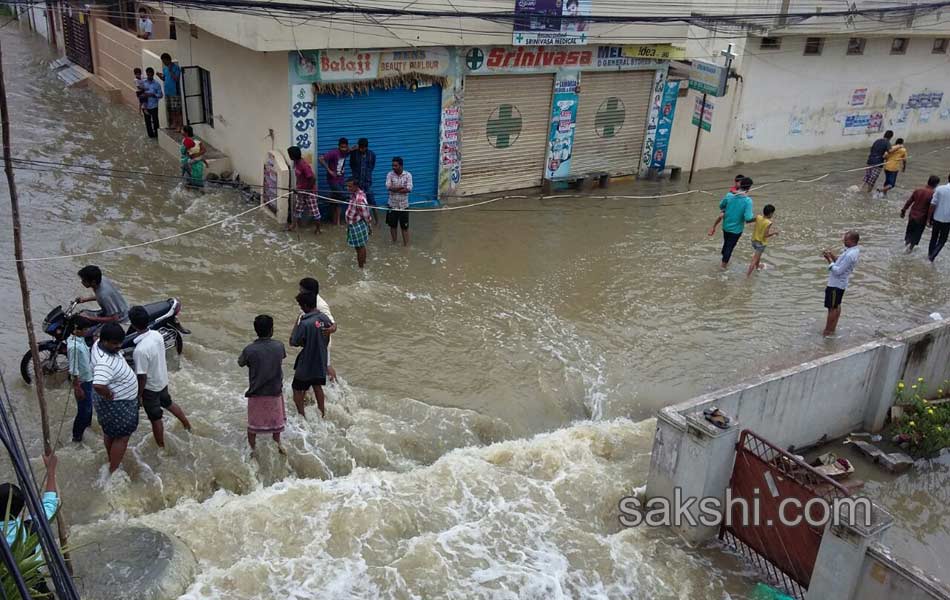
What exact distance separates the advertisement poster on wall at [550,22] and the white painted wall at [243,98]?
412cm

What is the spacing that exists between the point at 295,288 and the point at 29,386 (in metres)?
3.56

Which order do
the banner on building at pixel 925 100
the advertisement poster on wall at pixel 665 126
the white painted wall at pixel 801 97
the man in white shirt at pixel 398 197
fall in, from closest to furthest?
the man in white shirt at pixel 398 197
the advertisement poster on wall at pixel 665 126
the white painted wall at pixel 801 97
the banner on building at pixel 925 100

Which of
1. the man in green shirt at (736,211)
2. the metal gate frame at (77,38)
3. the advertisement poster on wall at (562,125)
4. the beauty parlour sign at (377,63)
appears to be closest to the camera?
the man in green shirt at (736,211)

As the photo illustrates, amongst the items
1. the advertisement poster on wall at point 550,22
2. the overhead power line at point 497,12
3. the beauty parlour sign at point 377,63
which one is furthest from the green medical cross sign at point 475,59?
the overhead power line at point 497,12

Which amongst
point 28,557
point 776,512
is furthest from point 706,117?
point 28,557

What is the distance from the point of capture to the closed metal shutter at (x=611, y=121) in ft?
52.8

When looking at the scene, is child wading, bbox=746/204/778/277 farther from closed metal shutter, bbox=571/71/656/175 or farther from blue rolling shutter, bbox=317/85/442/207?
blue rolling shutter, bbox=317/85/442/207

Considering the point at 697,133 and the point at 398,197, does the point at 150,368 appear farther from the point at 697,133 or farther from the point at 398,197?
the point at 697,133

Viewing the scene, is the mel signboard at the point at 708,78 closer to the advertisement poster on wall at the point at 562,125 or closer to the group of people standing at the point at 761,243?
the advertisement poster on wall at the point at 562,125

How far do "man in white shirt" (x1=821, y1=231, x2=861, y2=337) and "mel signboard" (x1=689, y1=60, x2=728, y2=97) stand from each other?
20.3 feet

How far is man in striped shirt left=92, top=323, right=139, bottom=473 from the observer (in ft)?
21.1

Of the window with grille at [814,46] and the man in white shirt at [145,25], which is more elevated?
the window with grille at [814,46]

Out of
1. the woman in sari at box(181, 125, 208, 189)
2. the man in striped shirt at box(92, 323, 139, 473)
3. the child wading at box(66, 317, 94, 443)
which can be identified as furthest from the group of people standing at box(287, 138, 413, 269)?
the man in striped shirt at box(92, 323, 139, 473)

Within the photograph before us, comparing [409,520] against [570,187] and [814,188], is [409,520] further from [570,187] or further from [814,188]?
[814,188]
